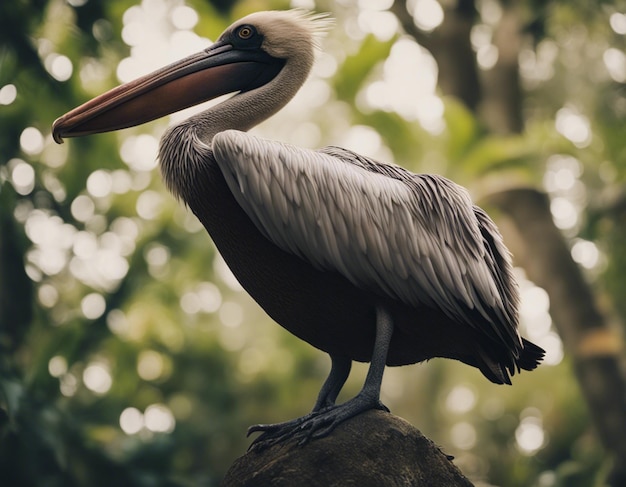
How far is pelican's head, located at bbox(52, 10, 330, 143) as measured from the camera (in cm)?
385

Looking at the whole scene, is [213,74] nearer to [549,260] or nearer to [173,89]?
[173,89]

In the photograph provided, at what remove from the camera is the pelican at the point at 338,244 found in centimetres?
351

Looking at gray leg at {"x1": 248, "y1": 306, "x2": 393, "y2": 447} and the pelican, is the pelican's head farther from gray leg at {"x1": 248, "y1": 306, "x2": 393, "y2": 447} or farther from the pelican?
gray leg at {"x1": 248, "y1": 306, "x2": 393, "y2": 447}

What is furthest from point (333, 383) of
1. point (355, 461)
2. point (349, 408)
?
point (355, 461)

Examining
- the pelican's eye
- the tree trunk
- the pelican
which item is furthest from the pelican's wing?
the tree trunk

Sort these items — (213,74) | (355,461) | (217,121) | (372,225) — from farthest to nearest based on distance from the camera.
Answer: (213,74), (217,121), (372,225), (355,461)

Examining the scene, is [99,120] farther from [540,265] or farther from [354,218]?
[540,265]

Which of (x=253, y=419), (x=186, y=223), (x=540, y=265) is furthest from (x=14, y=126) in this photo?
(x=540, y=265)

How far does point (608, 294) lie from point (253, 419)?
5.58 meters

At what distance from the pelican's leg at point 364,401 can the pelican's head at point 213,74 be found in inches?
54.4

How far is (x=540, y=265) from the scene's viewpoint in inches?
420

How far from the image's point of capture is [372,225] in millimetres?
3619

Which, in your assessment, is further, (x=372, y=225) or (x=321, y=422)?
(x=372, y=225)

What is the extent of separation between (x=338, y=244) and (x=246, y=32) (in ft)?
4.13
